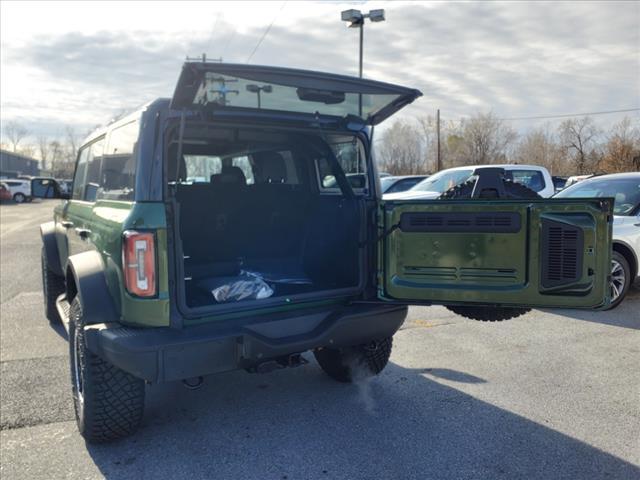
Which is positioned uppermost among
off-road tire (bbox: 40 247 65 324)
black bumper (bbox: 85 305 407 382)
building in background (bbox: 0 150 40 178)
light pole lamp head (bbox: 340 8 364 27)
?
light pole lamp head (bbox: 340 8 364 27)

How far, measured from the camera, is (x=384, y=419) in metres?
3.65

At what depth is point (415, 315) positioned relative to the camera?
654 cm

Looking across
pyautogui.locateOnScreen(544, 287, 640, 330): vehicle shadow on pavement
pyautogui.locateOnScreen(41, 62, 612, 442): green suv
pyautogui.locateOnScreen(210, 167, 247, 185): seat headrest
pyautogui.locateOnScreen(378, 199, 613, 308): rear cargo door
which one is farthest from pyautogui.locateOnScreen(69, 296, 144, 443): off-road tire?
pyautogui.locateOnScreen(544, 287, 640, 330): vehicle shadow on pavement

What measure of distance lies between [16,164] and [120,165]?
343ft

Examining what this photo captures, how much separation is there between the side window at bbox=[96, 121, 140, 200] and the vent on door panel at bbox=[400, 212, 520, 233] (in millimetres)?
1669

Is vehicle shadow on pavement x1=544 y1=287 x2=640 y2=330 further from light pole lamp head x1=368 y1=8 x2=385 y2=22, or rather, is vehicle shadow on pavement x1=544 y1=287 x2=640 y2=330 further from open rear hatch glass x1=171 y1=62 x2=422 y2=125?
light pole lamp head x1=368 y1=8 x2=385 y2=22

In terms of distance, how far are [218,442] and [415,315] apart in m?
3.66

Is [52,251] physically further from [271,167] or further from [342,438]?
[342,438]

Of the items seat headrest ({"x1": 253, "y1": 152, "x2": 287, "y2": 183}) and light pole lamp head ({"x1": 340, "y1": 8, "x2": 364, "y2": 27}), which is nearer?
seat headrest ({"x1": 253, "y1": 152, "x2": 287, "y2": 183})

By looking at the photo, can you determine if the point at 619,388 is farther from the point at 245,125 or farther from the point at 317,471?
the point at 245,125

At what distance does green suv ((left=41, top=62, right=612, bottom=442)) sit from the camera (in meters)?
2.88

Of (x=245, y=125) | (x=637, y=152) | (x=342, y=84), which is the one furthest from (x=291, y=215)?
(x=637, y=152)

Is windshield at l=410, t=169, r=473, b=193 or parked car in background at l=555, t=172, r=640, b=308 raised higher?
windshield at l=410, t=169, r=473, b=193

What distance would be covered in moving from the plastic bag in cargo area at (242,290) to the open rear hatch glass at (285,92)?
46.7 inches
